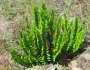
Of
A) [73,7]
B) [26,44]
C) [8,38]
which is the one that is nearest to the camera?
[26,44]

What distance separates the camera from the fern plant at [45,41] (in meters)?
3.77

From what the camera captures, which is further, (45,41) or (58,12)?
(58,12)

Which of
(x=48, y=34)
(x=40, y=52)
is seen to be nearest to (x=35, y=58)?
(x=40, y=52)

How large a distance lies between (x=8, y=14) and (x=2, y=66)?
3.59 ft

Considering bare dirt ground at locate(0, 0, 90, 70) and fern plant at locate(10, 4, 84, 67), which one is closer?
fern plant at locate(10, 4, 84, 67)

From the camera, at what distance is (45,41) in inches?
151

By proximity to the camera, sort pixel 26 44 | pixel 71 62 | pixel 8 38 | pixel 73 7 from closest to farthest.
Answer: pixel 26 44 < pixel 71 62 < pixel 8 38 < pixel 73 7

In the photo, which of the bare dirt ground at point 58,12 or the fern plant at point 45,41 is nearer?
the fern plant at point 45,41

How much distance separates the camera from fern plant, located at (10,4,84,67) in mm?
3771

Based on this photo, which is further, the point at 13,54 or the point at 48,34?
the point at 48,34

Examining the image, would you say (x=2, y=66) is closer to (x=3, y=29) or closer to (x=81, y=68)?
(x=3, y=29)

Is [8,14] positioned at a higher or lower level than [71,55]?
higher

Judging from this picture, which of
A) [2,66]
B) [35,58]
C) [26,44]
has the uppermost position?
[26,44]

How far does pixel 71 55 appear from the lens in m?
4.14
